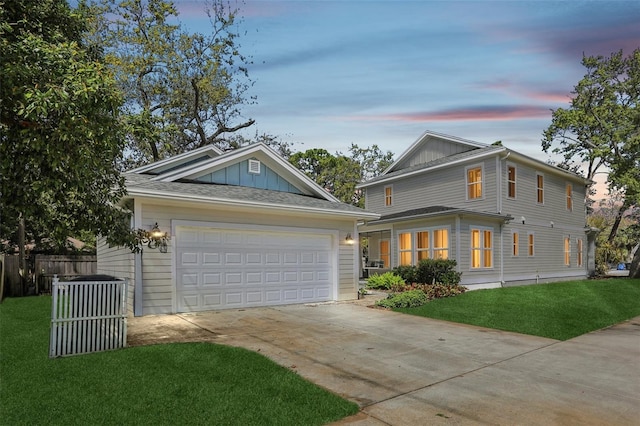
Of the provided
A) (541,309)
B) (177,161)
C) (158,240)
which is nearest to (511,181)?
(541,309)

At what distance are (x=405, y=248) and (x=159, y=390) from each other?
15774 millimetres

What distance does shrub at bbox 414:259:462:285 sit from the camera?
49.8ft

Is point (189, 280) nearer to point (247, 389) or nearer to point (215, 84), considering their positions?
point (247, 389)

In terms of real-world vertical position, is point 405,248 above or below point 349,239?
below

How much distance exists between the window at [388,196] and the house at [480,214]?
58 mm

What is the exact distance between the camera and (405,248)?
19234mm

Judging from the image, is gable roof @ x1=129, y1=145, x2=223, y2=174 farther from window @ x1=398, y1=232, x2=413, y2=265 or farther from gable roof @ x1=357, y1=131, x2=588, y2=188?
gable roof @ x1=357, y1=131, x2=588, y2=188

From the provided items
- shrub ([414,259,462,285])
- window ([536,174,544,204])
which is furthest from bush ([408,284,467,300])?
window ([536,174,544,204])

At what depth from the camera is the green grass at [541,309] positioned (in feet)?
29.9

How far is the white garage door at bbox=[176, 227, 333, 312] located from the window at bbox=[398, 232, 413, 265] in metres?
6.97

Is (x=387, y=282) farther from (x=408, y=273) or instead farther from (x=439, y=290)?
(x=439, y=290)

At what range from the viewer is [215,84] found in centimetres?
2464

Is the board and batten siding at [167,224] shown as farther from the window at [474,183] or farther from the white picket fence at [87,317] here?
the window at [474,183]

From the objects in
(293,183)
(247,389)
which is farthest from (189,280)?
(247,389)
